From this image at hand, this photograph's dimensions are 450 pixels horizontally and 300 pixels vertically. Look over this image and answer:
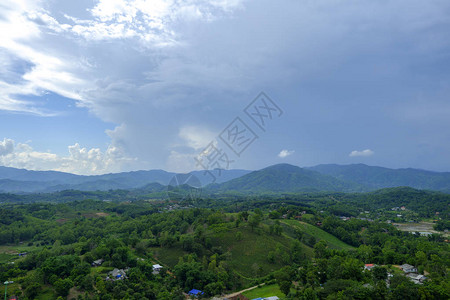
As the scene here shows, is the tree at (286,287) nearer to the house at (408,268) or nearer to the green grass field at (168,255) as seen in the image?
the house at (408,268)

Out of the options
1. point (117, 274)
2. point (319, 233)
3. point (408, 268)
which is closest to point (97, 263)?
point (117, 274)

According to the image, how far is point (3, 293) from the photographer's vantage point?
2748 centimetres

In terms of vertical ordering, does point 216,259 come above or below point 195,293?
above

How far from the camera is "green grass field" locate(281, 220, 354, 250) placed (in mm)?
61741

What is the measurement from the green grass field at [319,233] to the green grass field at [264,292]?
31.2 m

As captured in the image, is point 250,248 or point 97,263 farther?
point 250,248

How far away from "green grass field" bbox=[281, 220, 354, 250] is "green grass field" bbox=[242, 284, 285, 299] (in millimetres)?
31200

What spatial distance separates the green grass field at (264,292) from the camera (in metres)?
31.8

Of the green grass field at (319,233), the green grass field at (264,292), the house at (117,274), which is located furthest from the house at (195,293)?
the green grass field at (319,233)

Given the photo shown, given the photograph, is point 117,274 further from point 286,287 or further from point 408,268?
point 408,268

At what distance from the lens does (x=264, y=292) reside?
33375 millimetres

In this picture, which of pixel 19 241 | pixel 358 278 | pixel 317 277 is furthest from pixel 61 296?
pixel 19 241

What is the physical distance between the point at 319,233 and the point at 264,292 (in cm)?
3840

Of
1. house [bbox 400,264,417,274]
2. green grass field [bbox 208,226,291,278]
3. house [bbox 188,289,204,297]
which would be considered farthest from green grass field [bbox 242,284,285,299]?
house [bbox 400,264,417,274]
